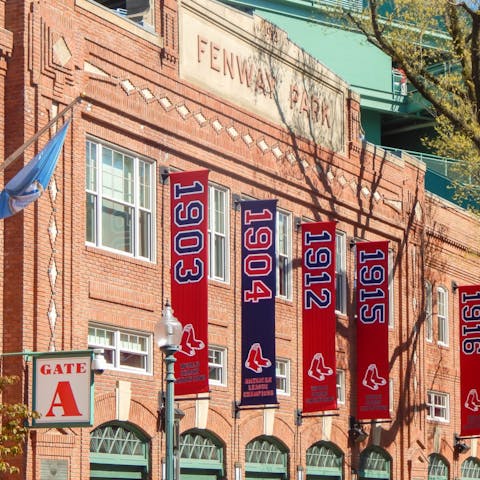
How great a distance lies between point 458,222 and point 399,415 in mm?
8257

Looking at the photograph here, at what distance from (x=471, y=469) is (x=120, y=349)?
761 inches

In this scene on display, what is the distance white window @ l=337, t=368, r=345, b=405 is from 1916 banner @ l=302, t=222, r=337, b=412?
334 centimetres

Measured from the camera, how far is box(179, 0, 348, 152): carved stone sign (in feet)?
94.7

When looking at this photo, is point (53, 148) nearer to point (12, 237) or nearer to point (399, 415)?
point (12, 237)

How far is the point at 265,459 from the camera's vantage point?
1193 inches

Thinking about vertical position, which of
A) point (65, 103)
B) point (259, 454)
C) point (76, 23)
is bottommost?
point (259, 454)

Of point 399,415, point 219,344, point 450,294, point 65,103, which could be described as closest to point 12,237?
point 65,103

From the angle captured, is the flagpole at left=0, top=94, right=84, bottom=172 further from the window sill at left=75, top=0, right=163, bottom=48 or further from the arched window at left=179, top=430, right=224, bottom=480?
the arched window at left=179, top=430, right=224, bottom=480

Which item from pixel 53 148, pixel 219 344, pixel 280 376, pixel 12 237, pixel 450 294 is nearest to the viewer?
pixel 53 148

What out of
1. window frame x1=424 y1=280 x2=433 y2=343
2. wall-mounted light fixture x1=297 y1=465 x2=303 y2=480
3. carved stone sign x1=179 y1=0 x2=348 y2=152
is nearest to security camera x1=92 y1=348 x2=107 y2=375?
carved stone sign x1=179 y1=0 x2=348 y2=152

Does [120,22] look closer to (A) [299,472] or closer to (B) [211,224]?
(B) [211,224]

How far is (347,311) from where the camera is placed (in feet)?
113

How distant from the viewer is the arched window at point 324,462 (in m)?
32.2

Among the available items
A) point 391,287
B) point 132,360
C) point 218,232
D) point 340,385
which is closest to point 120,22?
point 218,232
